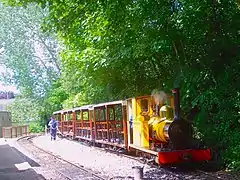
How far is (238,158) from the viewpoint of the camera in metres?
10.4

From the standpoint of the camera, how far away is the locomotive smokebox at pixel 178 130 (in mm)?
10641

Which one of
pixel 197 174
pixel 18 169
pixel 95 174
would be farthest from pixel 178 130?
pixel 18 169

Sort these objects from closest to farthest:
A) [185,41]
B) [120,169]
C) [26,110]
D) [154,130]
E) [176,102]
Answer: [176,102]
[120,169]
[154,130]
[185,41]
[26,110]

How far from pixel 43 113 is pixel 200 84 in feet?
119

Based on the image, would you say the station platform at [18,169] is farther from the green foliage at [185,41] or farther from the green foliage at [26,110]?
the green foliage at [26,110]

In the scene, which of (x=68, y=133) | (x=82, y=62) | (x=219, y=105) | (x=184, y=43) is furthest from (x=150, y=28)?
(x=68, y=133)

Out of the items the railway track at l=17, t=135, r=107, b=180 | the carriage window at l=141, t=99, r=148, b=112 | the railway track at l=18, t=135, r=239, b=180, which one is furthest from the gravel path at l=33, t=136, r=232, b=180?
the carriage window at l=141, t=99, r=148, b=112

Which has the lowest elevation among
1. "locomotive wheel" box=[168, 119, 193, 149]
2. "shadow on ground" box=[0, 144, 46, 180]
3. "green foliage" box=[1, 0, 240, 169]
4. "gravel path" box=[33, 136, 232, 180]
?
"shadow on ground" box=[0, 144, 46, 180]

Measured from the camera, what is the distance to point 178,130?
10695 mm

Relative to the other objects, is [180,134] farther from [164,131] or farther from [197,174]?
[197,174]

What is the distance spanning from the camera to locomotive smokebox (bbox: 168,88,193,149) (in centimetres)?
1064

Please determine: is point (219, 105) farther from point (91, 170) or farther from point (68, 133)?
point (68, 133)

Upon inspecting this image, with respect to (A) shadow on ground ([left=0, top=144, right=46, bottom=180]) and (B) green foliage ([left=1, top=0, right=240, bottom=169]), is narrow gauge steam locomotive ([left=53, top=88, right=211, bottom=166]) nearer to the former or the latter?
(B) green foliage ([left=1, top=0, right=240, bottom=169])

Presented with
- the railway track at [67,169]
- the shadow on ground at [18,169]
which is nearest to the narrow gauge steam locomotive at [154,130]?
the railway track at [67,169]
